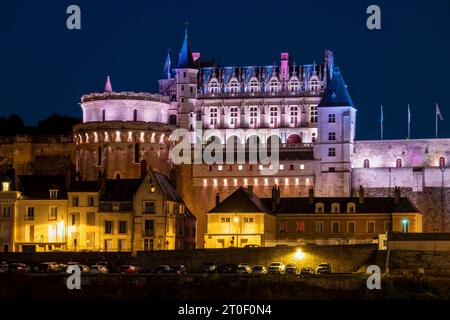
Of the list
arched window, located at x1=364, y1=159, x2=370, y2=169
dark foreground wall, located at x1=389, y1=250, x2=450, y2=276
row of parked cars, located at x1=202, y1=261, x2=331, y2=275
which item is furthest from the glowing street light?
arched window, located at x1=364, y1=159, x2=370, y2=169

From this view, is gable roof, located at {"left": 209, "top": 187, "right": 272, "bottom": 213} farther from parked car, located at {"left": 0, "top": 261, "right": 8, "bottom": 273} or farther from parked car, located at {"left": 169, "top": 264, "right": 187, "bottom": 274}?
parked car, located at {"left": 0, "top": 261, "right": 8, "bottom": 273}

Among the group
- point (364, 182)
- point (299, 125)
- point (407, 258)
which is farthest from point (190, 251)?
point (299, 125)

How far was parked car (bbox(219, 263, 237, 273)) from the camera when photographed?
241ft

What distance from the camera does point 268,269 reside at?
74812 millimetres

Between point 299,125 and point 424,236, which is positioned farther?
point 299,125

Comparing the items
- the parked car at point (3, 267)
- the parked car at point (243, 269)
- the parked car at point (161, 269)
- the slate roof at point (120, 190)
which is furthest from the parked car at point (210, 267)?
the slate roof at point (120, 190)

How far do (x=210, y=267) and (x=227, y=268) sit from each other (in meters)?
1.32

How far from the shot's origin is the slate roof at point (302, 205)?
88.6m

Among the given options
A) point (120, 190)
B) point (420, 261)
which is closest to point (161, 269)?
point (420, 261)

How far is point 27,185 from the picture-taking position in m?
91.5

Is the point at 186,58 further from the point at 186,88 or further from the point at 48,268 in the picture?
the point at 48,268

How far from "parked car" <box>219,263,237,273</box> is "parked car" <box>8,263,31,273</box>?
1047cm

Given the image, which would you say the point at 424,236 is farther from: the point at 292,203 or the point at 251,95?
the point at 251,95

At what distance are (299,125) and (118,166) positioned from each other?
55.2 ft
